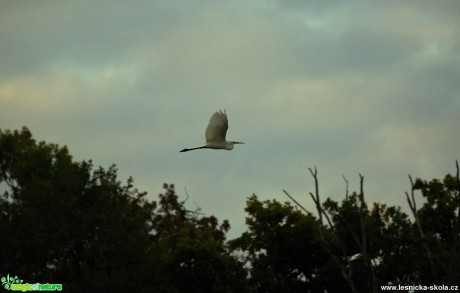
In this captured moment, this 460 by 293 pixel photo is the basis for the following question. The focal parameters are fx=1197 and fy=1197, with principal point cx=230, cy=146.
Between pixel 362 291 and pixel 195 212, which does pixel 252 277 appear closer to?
pixel 362 291

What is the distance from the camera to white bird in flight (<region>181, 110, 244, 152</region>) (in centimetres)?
3147

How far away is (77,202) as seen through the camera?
3966cm

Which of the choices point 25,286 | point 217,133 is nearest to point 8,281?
point 25,286

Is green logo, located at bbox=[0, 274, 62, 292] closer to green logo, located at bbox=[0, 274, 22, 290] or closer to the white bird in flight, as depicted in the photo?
green logo, located at bbox=[0, 274, 22, 290]

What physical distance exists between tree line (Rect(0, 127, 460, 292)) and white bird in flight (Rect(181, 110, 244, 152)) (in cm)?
589

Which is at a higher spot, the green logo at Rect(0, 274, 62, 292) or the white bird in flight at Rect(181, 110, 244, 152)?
the white bird in flight at Rect(181, 110, 244, 152)

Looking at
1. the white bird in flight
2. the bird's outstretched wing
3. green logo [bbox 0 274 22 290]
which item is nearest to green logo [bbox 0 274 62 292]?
green logo [bbox 0 274 22 290]

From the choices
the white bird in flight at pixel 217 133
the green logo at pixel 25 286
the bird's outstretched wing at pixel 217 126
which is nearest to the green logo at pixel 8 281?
the green logo at pixel 25 286

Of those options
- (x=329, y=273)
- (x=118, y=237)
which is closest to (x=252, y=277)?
(x=329, y=273)

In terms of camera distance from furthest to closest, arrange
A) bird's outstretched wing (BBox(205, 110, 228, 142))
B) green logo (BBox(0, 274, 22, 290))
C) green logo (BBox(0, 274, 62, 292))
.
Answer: green logo (BBox(0, 274, 22, 290)) < green logo (BBox(0, 274, 62, 292)) < bird's outstretched wing (BBox(205, 110, 228, 142))

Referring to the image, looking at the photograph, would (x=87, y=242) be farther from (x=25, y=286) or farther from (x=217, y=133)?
(x=217, y=133)

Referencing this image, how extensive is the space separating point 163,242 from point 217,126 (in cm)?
1115

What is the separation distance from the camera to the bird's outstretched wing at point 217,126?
3145 cm

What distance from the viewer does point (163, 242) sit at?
41781 mm
